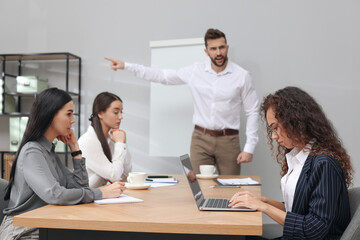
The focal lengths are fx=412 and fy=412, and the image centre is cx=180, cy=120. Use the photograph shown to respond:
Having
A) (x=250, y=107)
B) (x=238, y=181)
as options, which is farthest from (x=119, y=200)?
(x=250, y=107)

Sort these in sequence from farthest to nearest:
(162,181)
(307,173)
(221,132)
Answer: (221,132) < (162,181) < (307,173)

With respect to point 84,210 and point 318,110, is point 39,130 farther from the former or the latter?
point 318,110

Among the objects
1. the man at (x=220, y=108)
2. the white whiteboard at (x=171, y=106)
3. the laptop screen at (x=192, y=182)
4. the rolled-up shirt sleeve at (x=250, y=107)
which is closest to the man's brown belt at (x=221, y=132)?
the man at (x=220, y=108)

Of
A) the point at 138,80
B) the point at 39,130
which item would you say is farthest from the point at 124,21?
the point at 39,130

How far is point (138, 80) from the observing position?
4.24 metres

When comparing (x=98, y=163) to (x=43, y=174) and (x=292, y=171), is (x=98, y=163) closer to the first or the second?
(x=43, y=174)

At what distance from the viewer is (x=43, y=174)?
64.8 inches

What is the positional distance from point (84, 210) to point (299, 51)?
297cm

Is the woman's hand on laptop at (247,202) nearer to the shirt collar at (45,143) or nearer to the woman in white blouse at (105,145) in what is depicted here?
the shirt collar at (45,143)

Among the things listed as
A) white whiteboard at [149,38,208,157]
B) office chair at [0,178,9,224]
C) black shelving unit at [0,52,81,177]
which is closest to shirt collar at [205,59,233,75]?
white whiteboard at [149,38,208,157]

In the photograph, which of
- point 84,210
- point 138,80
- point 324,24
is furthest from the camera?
point 138,80

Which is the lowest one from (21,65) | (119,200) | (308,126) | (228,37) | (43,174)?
(119,200)

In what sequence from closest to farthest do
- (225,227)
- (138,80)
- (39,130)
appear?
(225,227)
(39,130)
(138,80)

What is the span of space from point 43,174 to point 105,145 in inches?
38.3
